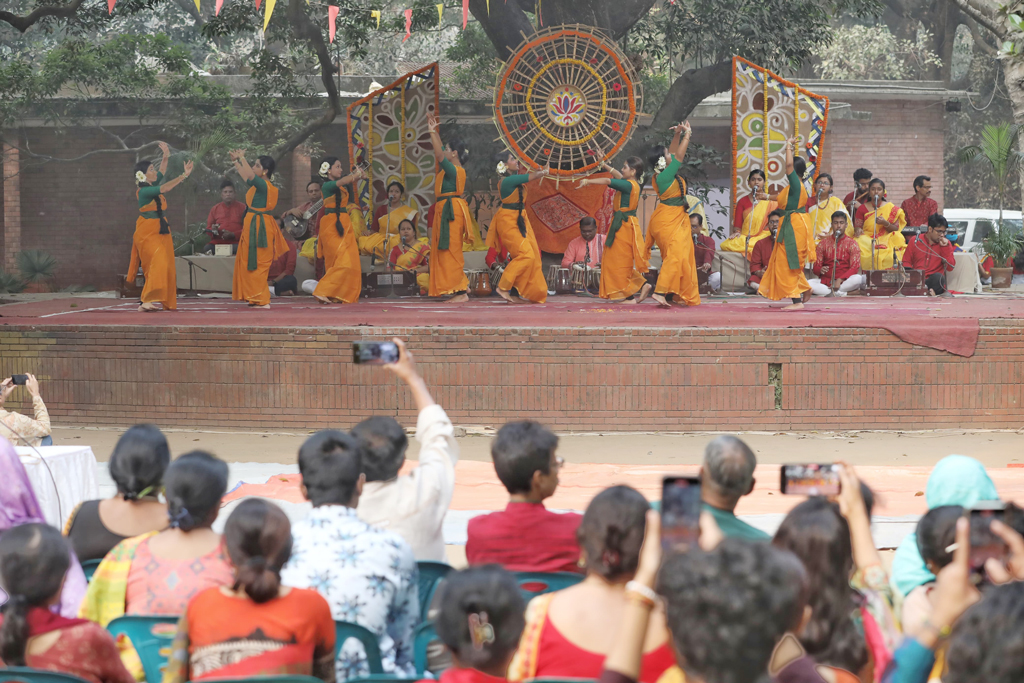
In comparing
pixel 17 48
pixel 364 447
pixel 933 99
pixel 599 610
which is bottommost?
pixel 599 610

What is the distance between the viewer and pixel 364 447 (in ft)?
11.2

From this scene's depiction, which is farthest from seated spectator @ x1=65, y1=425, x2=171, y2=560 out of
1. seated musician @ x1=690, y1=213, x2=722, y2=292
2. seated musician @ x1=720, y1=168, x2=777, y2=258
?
seated musician @ x1=720, y1=168, x2=777, y2=258

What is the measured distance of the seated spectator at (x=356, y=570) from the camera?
278 centimetres

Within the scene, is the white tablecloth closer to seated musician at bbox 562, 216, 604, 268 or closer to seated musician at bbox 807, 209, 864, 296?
seated musician at bbox 562, 216, 604, 268

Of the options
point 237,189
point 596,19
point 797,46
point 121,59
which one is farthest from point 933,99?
point 121,59

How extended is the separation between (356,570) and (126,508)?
919 mm

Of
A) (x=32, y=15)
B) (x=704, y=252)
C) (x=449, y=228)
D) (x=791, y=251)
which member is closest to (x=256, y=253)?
(x=449, y=228)

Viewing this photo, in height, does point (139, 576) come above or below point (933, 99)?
below

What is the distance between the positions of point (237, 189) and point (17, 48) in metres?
9.09

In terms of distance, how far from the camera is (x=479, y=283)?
1285 centimetres

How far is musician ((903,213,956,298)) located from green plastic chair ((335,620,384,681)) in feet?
38.9

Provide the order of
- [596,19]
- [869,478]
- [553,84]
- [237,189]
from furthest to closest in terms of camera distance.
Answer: [237,189] → [596,19] → [553,84] → [869,478]

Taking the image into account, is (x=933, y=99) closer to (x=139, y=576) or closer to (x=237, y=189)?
(x=237, y=189)

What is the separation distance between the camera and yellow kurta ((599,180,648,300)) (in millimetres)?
11156
